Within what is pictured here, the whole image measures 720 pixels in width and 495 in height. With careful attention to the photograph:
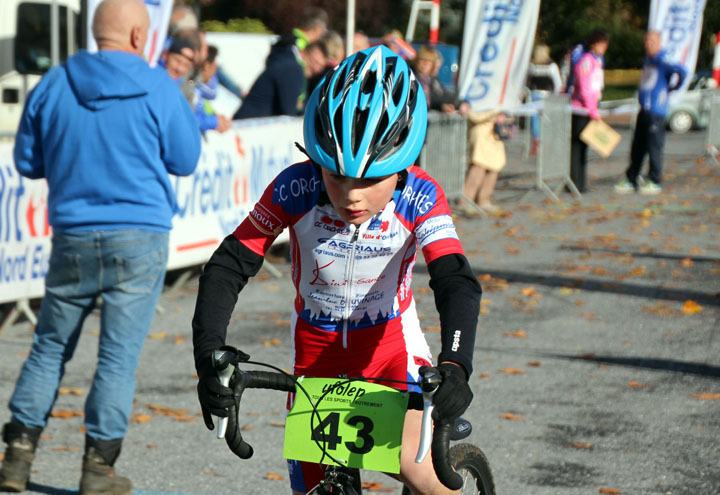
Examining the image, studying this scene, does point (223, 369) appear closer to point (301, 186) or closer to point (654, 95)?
point (301, 186)

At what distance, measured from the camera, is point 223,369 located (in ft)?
8.74

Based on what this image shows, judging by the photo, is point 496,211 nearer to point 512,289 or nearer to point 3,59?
point 512,289

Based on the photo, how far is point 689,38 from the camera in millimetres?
17844

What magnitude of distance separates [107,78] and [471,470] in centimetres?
258

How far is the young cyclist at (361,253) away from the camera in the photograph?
288 centimetres

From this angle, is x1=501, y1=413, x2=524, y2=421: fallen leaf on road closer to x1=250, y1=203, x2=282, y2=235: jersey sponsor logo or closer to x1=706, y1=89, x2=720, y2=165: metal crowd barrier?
x1=250, y1=203, x2=282, y2=235: jersey sponsor logo

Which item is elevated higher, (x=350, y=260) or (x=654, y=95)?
(x=350, y=260)

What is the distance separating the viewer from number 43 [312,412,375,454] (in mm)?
2873

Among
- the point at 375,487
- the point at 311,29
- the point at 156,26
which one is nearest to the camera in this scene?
the point at 375,487

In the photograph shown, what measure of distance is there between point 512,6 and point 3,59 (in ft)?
21.7

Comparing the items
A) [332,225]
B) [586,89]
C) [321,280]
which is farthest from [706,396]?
[586,89]

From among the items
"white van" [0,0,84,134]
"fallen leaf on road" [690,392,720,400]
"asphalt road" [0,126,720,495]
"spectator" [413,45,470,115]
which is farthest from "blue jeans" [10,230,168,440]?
"white van" [0,0,84,134]

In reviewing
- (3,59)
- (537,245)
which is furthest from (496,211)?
(3,59)

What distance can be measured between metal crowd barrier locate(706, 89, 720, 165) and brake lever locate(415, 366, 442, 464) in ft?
68.8
